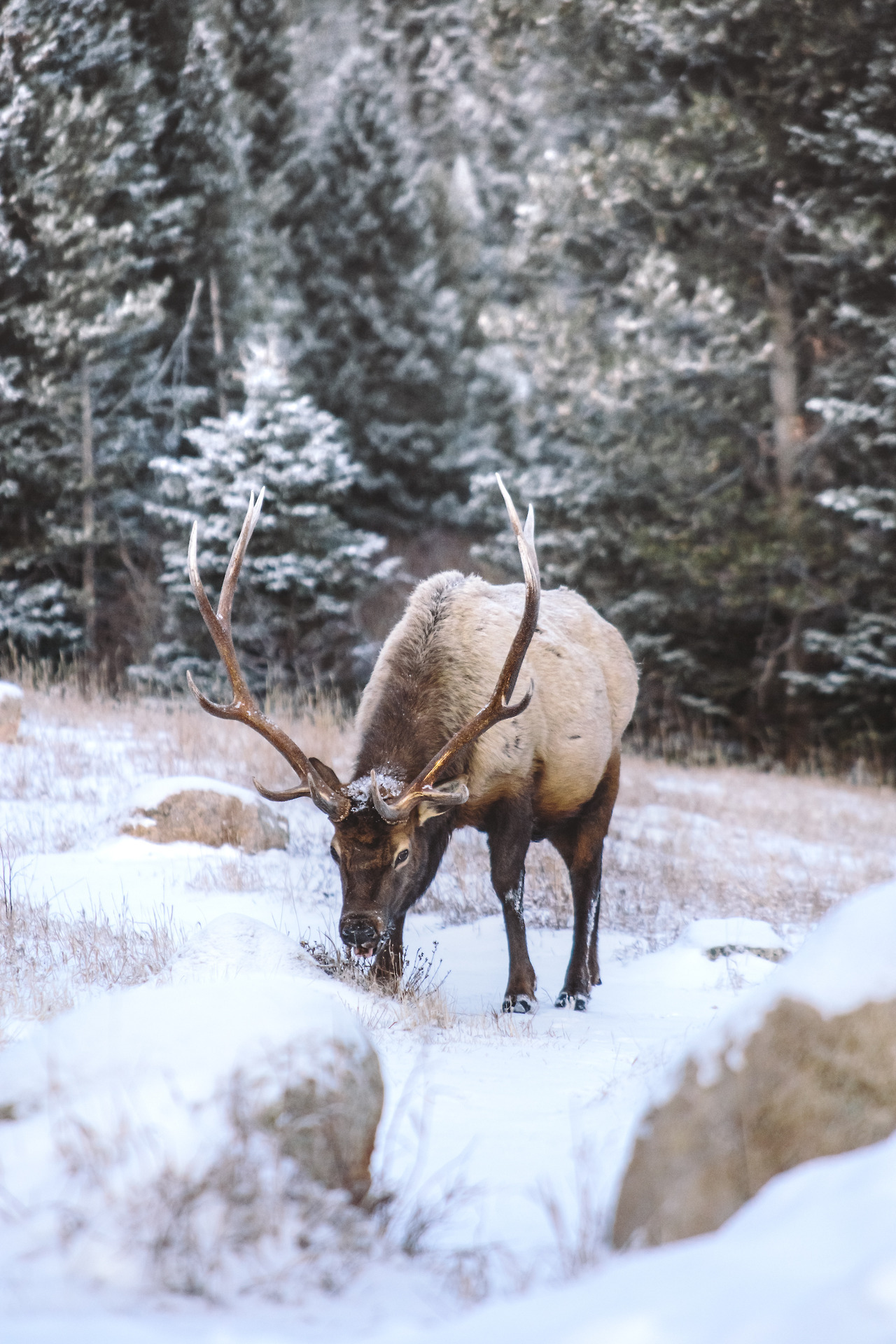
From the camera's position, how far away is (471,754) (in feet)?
18.4

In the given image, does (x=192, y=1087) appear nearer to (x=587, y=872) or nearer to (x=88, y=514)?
(x=587, y=872)

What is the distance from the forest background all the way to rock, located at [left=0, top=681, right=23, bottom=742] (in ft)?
18.3

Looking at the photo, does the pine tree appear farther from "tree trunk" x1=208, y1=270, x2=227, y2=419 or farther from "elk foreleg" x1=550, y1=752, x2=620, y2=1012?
"elk foreleg" x1=550, y1=752, x2=620, y2=1012

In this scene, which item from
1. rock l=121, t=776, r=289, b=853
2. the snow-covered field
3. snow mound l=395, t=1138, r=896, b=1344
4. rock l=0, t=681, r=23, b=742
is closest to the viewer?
snow mound l=395, t=1138, r=896, b=1344

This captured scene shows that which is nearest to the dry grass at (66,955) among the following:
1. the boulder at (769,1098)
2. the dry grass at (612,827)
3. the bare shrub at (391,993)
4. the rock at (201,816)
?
the bare shrub at (391,993)

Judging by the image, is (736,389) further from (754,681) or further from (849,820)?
(849,820)

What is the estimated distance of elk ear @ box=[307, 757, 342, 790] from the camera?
5184mm

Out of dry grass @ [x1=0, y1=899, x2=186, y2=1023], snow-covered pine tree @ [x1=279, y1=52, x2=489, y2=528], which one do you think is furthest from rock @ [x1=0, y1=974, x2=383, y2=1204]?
snow-covered pine tree @ [x1=279, y1=52, x2=489, y2=528]

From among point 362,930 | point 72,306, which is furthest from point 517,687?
point 72,306

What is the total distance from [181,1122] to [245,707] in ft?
11.1

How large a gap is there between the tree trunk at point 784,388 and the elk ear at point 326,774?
45.3 ft

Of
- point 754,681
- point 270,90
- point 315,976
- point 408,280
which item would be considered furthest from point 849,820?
point 270,90

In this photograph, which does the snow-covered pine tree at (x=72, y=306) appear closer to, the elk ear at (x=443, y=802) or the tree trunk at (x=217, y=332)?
the tree trunk at (x=217, y=332)

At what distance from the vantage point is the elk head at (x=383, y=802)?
4.97 metres
